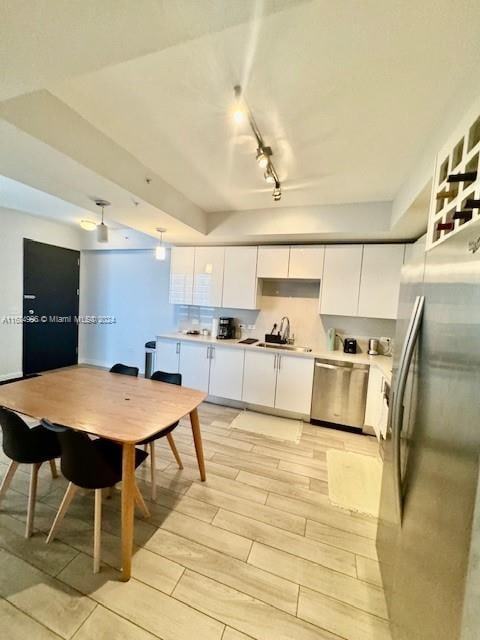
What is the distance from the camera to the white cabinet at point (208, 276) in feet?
12.7

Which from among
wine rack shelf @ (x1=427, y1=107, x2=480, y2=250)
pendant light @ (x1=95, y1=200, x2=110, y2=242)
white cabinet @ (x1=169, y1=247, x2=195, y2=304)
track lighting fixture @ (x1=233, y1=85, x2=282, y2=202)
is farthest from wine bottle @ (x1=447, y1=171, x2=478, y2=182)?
white cabinet @ (x1=169, y1=247, x2=195, y2=304)

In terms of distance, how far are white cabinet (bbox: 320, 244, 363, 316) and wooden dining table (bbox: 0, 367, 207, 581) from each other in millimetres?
2104

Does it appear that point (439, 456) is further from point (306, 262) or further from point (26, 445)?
point (306, 262)

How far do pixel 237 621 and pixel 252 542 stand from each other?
0.43 m

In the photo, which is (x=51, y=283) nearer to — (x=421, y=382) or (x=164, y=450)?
(x=164, y=450)

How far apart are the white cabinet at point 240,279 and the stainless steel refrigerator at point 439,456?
250 centimetres

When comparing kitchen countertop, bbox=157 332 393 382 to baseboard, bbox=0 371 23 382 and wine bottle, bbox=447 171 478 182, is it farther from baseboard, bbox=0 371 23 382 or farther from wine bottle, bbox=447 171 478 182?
baseboard, bbox=0 371 23 382

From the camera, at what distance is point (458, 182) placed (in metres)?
1.03

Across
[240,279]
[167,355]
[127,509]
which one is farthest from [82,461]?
[240,279]

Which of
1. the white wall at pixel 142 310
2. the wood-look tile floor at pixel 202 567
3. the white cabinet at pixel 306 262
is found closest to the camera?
the wood-look tile floor at pixel 202 567

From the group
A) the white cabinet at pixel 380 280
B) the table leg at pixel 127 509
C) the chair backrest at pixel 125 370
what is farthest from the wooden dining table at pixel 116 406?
the white cabinet at pixel 380 280

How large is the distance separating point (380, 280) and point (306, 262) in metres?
0.90

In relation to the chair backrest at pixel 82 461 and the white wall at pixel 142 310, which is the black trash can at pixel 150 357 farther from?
the chair backrest at pixel 82 461

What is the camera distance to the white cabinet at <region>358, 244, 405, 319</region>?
3.10 meters
